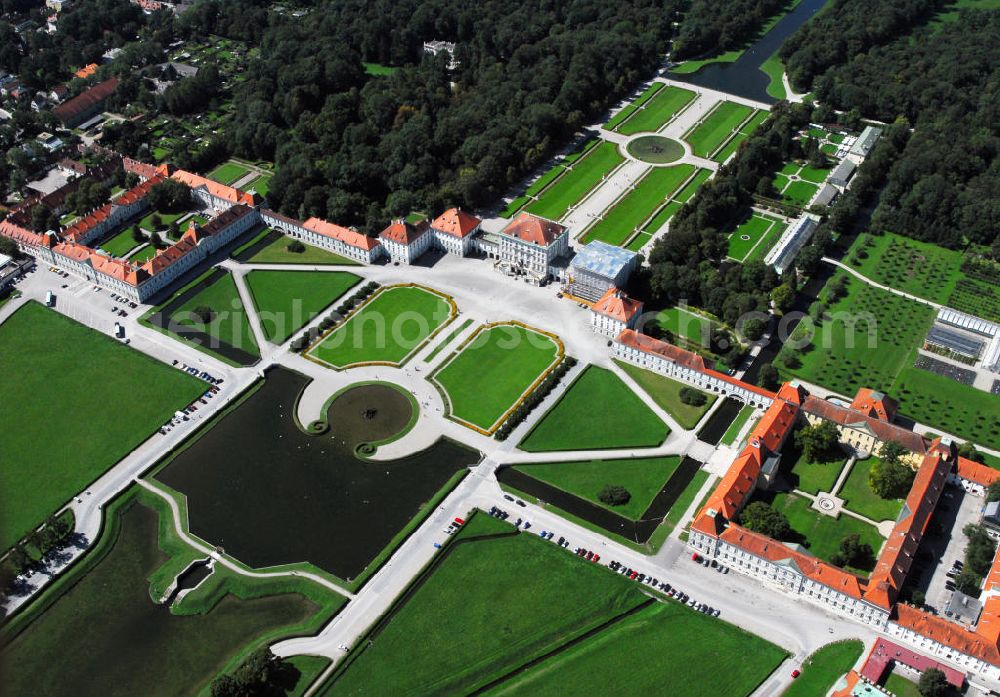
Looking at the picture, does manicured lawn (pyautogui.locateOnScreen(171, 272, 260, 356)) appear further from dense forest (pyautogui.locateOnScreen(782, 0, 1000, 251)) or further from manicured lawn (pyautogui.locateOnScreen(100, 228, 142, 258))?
dense forest (pyautogui.locateOnScreen(782, 0, 1000, 251))

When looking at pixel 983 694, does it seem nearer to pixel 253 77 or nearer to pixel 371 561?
pixel 371 561

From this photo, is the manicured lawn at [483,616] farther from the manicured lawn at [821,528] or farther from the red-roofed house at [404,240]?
the red-roofed house at [404,240]

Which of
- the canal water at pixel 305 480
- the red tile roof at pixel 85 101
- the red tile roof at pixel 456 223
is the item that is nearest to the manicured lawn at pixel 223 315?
the canal water at pixel 305 480

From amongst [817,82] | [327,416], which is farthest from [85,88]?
[817,82]

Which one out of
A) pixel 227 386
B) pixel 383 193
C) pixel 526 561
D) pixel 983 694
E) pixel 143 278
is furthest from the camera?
pixel 383 193

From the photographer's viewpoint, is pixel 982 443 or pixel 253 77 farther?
pixel 253 77

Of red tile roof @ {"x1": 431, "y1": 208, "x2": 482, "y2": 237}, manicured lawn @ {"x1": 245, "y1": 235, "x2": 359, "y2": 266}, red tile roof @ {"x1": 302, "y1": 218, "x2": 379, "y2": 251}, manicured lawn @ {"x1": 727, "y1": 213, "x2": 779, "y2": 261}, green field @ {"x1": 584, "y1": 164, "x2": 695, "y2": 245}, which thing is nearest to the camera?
red tile roof @ {"x1": 302, "y1": 218, "x2": 379, "y2": 251}

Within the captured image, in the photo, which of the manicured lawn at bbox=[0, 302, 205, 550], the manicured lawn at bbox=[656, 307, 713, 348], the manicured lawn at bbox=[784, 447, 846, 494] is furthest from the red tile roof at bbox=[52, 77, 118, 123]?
the manicured lawn at bbox=[784, 447, 846, 494]
